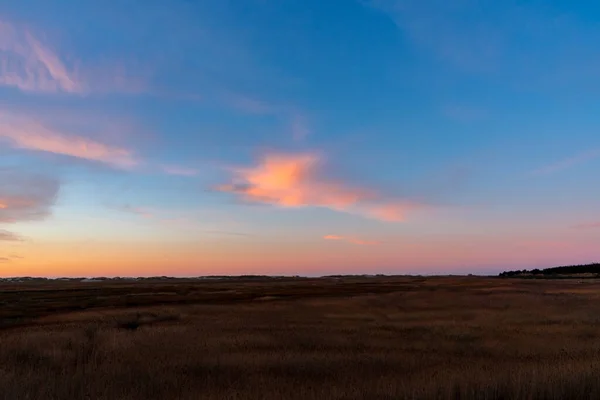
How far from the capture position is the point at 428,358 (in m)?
16.2

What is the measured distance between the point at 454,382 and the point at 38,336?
711 inches

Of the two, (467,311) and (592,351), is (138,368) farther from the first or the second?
(467,311)

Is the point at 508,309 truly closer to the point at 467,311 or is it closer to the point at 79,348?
the point at 467,311

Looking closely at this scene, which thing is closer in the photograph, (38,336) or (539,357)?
(539,357)

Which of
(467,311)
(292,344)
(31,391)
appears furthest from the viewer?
(467,311)

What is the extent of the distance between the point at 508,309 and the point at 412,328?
1305 cm

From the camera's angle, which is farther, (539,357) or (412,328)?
(412,328)

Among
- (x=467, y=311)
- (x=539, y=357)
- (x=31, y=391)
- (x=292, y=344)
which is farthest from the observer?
(x=467, y=311)

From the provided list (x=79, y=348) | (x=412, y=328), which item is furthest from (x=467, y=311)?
(x=79, y=348)

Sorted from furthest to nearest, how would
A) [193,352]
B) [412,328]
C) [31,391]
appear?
[412,328]
[193,352]
[31,391]

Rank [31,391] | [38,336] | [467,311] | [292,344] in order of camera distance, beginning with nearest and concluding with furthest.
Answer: [31,391] → [292,344] → [38,336] → [467,311]

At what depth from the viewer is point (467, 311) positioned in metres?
33.7

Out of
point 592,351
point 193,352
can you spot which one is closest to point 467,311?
point 592,351

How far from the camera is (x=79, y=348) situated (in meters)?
18.2
